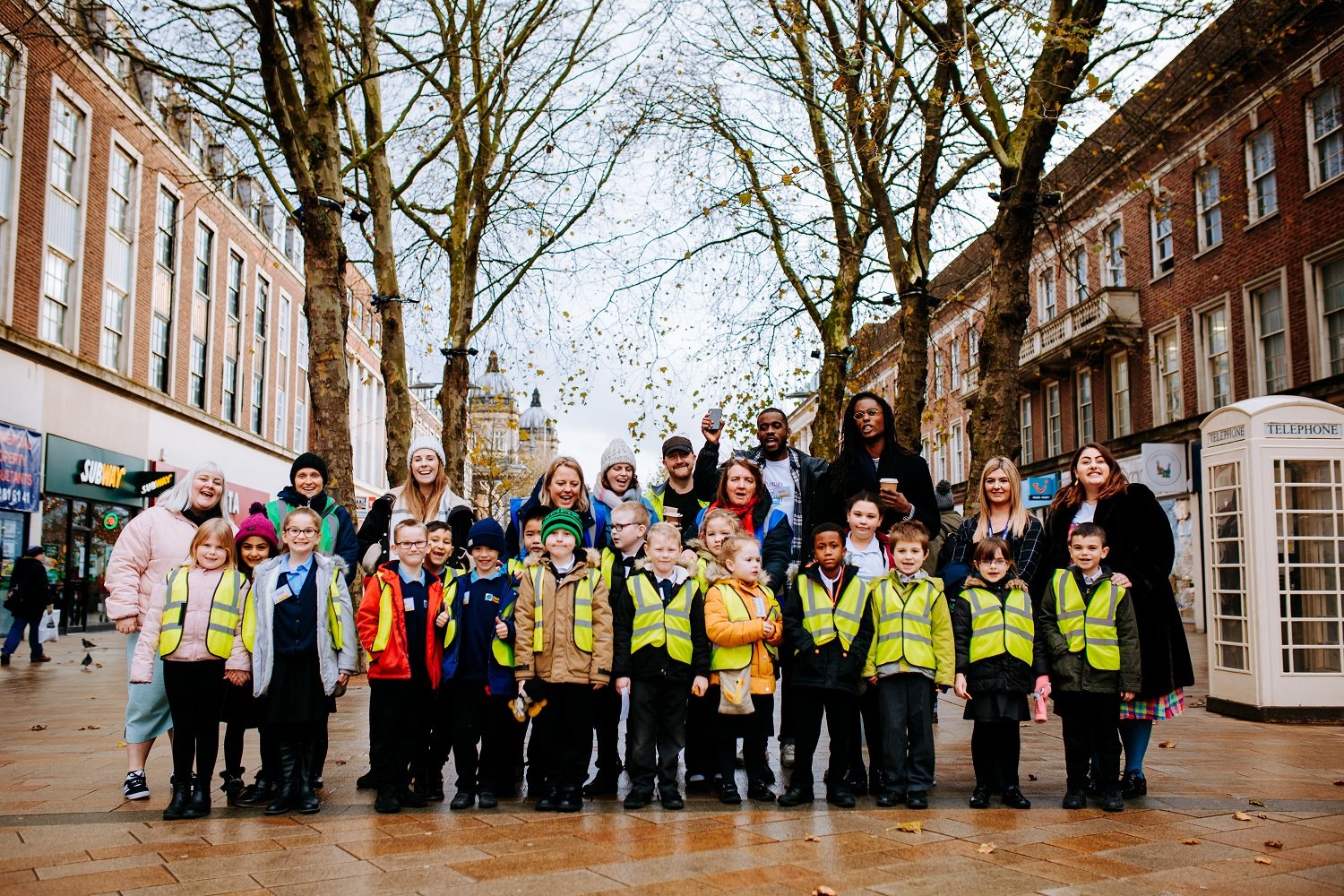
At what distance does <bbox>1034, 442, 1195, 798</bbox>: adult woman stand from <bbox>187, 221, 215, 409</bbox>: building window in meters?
29.2

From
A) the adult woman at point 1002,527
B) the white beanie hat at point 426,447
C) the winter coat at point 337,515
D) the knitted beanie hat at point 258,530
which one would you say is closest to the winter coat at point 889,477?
the adult woman at point 1002,527

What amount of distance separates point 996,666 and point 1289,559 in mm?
5153

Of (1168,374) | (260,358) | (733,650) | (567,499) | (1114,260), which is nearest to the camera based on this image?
(733,650)

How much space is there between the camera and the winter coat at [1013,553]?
21.2 ft

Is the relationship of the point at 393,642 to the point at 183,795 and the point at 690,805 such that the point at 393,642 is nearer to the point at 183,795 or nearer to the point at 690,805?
the point at 183,795

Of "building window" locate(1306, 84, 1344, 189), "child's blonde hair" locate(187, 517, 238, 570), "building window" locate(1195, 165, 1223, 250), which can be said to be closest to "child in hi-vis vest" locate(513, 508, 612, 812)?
"child's blonde hair" locate(187, 517, 238, 570)

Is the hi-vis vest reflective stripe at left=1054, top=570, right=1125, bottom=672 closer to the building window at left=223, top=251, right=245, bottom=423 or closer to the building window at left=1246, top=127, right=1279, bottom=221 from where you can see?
the building window at left=1246, top=127, right=1279, bottom=221

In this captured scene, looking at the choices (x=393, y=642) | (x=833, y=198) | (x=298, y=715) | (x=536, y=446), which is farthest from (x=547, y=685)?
(x=536, y=446)

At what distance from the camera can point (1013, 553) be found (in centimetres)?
650

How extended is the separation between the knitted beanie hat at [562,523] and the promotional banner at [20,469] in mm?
17832

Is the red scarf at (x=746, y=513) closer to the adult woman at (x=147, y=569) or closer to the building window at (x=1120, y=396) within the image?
the adult woman at (x=147, y=569)

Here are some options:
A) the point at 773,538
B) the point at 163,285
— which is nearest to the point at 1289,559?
the point at 773,538

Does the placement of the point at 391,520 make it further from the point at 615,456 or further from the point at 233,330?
the point at 233,330

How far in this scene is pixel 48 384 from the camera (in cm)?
2212
